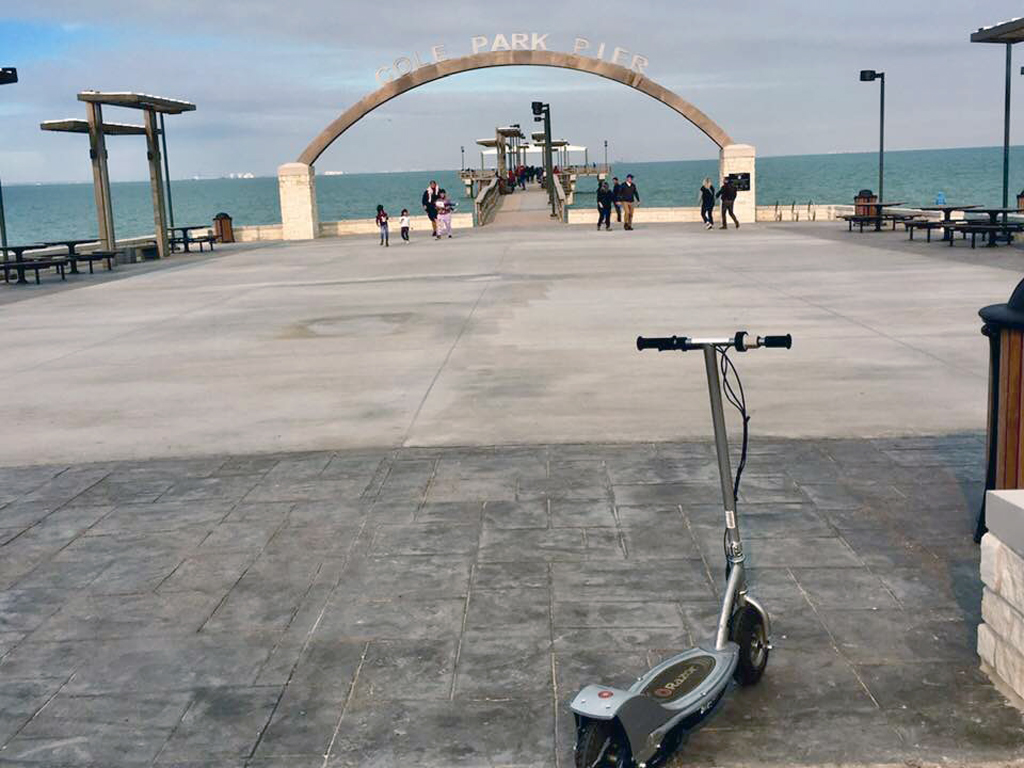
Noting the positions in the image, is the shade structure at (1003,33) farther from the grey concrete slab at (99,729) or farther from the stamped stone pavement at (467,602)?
the grey concrete slab at (99,729)

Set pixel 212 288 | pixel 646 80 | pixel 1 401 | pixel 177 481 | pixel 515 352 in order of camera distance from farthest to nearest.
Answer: pixel 646 80, pixel 212 288, pixel 515 352, pixel 1 401, pixel 177 481

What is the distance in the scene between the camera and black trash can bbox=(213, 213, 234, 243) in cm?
3406

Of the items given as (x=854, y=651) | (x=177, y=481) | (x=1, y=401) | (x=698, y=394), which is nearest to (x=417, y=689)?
(x=854, y=651)

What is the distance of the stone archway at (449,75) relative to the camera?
1405 inches

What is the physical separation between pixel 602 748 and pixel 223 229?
33.1m

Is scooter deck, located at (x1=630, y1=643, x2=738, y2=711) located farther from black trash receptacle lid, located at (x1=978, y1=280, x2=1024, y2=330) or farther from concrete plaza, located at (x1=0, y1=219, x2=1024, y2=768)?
black trash receptacle lid, located at (x1=978, y1=280, x2=1024, y2=330)

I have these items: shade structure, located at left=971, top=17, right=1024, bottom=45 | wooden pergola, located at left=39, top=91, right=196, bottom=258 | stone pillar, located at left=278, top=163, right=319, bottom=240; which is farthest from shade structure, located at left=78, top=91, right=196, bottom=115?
shade structure, located at left=971, top=17, right=1024, bottom=45

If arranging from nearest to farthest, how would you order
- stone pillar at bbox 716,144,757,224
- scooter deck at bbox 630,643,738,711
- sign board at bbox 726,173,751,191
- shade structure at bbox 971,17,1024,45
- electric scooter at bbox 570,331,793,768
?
1. electric scooter at bbox 570,331,793,768
2. scooter deck at bbox 630,643,738,711
3. shade structure at bbox 971,17,1024,45
4. sign board at bbox 726,173,751,191
5. stone pillar at bbox 716,144,757,224

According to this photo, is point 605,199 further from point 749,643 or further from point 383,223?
point 749,643

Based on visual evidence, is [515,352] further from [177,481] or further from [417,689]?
[417,689]

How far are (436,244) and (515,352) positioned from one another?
18332mm

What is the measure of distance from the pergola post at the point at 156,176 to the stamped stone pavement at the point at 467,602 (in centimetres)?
2192

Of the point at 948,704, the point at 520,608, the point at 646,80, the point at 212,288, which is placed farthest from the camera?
the point at 646,80

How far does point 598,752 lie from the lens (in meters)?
3.16
